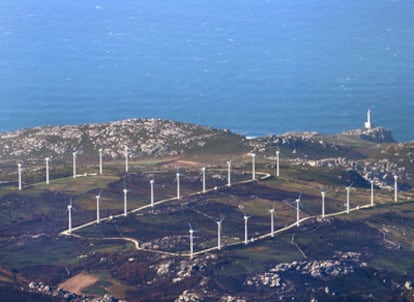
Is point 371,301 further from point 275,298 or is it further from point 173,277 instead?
point 173,277

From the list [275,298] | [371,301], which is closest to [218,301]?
[275,298]

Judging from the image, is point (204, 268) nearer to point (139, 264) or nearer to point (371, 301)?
point (139, 264)

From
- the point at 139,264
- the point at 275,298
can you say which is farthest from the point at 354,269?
the point at 139,264

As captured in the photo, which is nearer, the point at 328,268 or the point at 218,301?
the point at 218,301

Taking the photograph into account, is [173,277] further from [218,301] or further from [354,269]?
[354,269]

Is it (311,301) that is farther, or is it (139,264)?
(139,264)

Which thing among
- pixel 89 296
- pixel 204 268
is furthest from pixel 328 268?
pixel 89 296

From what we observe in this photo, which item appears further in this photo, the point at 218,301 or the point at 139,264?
→ the point at 139,264
